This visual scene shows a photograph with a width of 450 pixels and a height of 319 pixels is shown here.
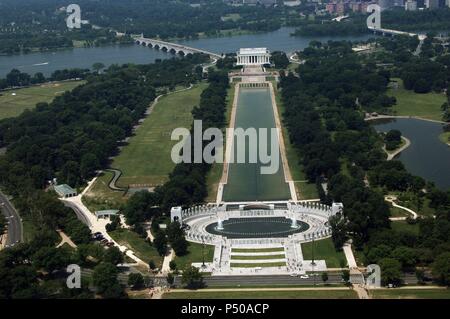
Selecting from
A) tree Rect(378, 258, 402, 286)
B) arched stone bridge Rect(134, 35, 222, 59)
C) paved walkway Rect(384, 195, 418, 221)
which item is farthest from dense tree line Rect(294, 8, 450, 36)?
tree Rect(378, 258, 402, 286)

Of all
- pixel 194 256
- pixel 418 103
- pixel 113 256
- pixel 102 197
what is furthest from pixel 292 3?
pixel 113 256

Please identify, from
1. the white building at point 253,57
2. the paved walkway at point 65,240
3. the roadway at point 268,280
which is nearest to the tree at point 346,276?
the roadway at point 268,280

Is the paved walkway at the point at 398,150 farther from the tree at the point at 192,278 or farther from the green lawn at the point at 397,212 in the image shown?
the tree at the point at 192,278

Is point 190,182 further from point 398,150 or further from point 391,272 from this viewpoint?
point 398,150
